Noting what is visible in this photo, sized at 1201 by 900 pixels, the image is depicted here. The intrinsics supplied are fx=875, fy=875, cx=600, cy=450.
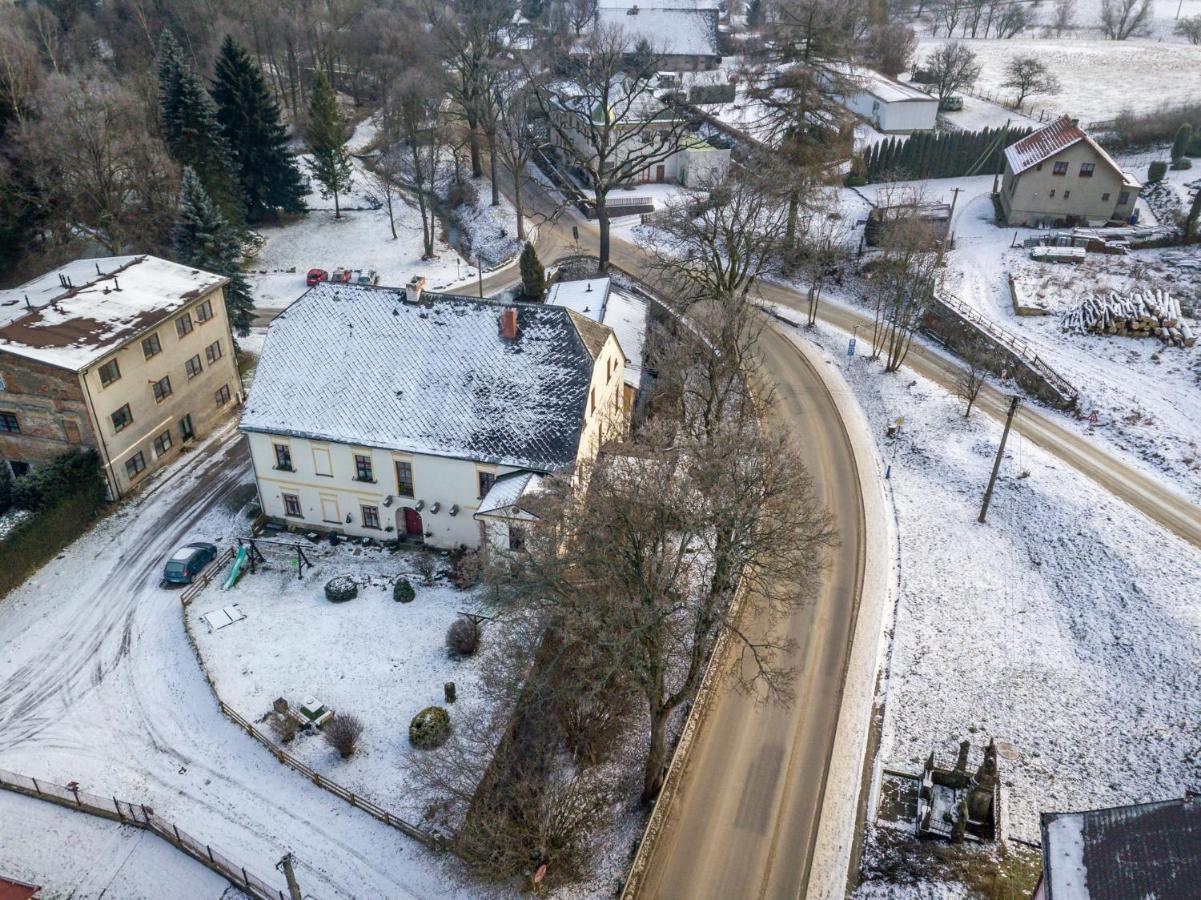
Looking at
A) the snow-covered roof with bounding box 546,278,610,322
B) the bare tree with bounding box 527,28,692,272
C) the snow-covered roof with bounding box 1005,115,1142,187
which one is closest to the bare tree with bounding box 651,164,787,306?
the snow-covered roof with bounding box 546,278,610,322

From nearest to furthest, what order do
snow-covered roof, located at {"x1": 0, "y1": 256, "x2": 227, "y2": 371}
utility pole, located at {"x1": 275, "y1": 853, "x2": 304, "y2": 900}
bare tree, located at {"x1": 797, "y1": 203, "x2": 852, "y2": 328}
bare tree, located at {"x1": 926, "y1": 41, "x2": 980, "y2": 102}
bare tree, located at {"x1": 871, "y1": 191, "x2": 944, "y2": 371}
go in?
utility pole, located at {"x1": 275, "y1": 853, "x2": 304, "y2": 900}
snow-covered roof, located at {"x1": 0, "y1": 256, "x2": 227, "y2": 371}
bare tree, located at {"x1": 871, "y1": 191, "x2": 944, "y2": 371}
bare tree, located at {"x1": 797, "y1": 203, "x2": 852, "y2": 328}
bare tree, located at {"x1": 926, "y1": 41, "x2": 980, "y2": 102}

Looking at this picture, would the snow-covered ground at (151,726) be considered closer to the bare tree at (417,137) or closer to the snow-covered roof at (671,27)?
the bare tree at (417,137)

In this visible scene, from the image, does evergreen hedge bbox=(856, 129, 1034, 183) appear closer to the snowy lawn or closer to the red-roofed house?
the red-roofed house

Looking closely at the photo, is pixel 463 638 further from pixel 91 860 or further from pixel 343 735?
pixel 91 860

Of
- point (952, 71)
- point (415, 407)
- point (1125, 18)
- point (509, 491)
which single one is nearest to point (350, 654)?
point (509, 491)

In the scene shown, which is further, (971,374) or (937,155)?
(937,155)

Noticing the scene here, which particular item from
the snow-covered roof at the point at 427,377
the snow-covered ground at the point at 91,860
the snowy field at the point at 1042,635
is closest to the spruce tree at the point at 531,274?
the snow-covered roof at the point at 427,377
